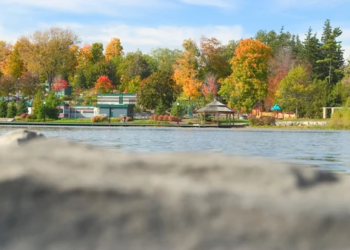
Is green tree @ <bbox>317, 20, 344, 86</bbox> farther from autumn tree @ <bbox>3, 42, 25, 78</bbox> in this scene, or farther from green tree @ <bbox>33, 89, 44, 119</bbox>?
autumn tree @ <bbox>3, 42, 25, 78</bbox>

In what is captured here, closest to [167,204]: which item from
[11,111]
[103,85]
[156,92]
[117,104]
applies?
[156,92]

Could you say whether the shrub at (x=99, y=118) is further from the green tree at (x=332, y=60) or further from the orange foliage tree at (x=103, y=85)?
the green tree at (x=332, y=60)

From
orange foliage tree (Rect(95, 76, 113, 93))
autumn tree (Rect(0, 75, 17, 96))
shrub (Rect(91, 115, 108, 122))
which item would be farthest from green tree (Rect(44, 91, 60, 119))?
autumn tree (Rect(0, 75, 17, 96))

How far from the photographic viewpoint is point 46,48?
6625 centimetres

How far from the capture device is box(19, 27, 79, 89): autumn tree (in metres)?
66.4

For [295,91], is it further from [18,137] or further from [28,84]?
[18,137]

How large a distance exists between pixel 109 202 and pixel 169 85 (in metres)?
49.6

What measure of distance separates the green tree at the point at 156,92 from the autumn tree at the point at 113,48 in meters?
37.0

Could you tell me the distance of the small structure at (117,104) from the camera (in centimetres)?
5125

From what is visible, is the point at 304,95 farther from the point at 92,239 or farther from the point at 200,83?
the point at 92,239

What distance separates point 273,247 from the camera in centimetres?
162

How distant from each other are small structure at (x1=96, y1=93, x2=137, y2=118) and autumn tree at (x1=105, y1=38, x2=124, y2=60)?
34532 millimetres

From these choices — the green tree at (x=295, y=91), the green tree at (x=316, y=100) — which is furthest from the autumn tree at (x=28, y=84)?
the green tree at (x=316, y=100)

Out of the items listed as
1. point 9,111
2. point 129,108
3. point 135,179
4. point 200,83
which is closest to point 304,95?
point 200,83
